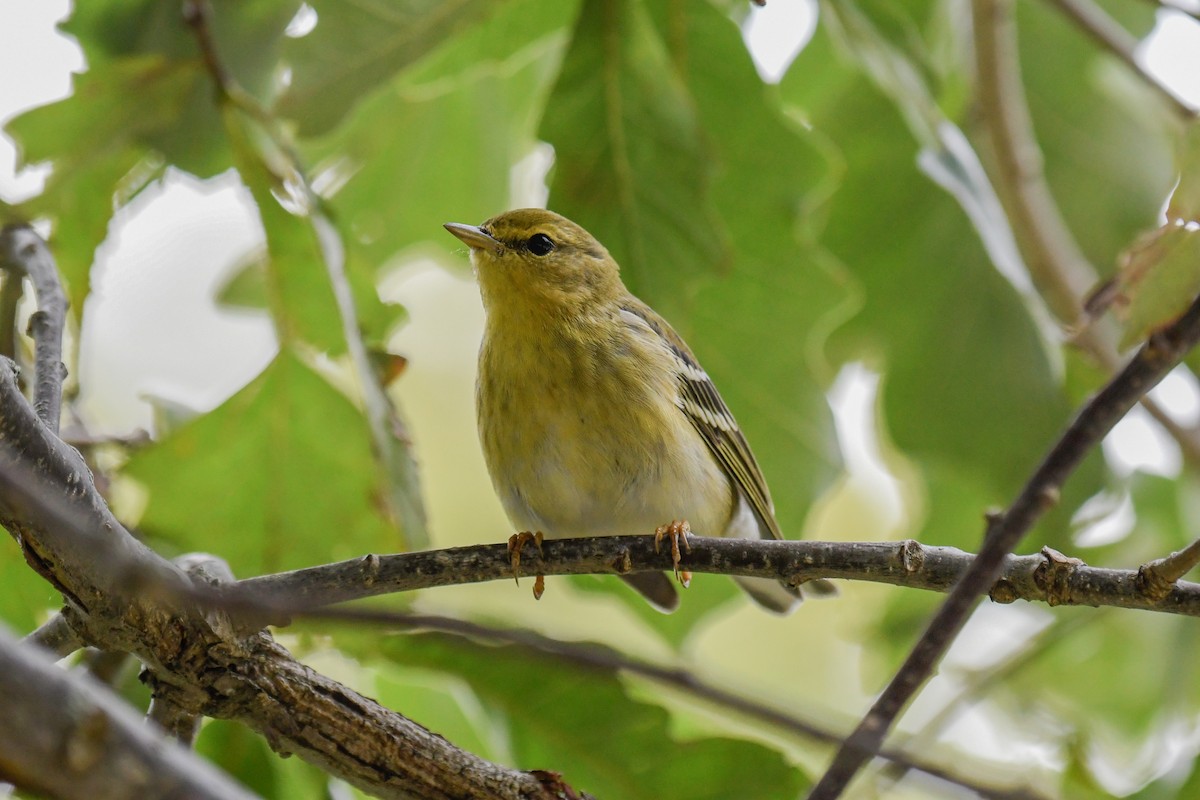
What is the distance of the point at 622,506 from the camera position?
12.3ft

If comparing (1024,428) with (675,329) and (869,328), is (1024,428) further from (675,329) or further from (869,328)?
(675,329)

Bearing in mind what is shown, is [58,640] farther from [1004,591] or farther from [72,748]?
[1004,591]

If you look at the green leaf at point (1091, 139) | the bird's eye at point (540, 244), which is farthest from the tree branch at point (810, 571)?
the green leaf at point (1091, 139)

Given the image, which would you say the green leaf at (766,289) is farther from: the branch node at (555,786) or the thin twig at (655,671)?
the thin twig at (655,671)

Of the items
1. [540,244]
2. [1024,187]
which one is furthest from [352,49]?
[1024,187]

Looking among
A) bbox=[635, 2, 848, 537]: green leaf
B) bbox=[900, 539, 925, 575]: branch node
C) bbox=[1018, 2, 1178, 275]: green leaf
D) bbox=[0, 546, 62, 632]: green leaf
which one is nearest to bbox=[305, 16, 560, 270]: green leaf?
bbox=[635, 2, 848, 537]: green leaf

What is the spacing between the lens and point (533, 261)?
13.9ft

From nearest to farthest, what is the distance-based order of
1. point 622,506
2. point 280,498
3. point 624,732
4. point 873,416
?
point 624,732, point 280,498, point 622,506, point 873,416

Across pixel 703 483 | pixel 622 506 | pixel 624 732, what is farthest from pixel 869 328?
pixel 624 732

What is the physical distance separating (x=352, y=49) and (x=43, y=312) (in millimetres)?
1495

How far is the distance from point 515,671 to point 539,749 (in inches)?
8.1

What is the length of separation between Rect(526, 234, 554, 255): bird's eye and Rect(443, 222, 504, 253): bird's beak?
0.12 meters

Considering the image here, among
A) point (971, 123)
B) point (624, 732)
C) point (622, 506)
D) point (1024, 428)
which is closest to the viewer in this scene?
point (624, 732)

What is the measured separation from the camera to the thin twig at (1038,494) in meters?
1.21
